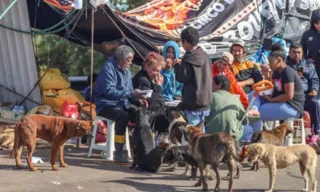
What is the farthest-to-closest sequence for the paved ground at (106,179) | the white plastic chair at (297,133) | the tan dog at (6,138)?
the tan dog at (6,138)
the white plastic chair at (297,133)
the paved ground at (106,179)

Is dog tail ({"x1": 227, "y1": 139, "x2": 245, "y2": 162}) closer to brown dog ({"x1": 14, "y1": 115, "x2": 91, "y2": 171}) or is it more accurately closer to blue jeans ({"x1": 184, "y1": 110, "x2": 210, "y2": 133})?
blue jeans ({"x1": 184, "y1": 110, "x2": 210, "y2": 133})

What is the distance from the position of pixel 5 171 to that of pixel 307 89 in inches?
197

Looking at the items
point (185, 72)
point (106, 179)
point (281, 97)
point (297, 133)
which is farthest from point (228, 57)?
point (106, 179)

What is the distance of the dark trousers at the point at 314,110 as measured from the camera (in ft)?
34.6

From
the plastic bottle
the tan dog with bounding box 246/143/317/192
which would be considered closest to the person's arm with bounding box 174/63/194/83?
the tan dog with bounding box 246/143/317/192

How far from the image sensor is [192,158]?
7828 millimetres

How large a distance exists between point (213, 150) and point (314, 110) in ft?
12.1

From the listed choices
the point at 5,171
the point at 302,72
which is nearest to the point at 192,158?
the point at 5,171

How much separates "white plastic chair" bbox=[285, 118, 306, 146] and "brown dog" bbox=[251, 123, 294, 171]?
42cm

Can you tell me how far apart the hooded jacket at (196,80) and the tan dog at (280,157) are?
1.09 m

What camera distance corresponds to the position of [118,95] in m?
8.80

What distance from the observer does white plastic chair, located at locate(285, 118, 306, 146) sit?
9273 mm

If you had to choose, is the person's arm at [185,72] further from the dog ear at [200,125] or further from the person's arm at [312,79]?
the person's arm at [312,79]

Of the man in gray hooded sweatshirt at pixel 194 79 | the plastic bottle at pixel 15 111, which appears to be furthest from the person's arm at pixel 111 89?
the plastic bottle at pixel 15 111
